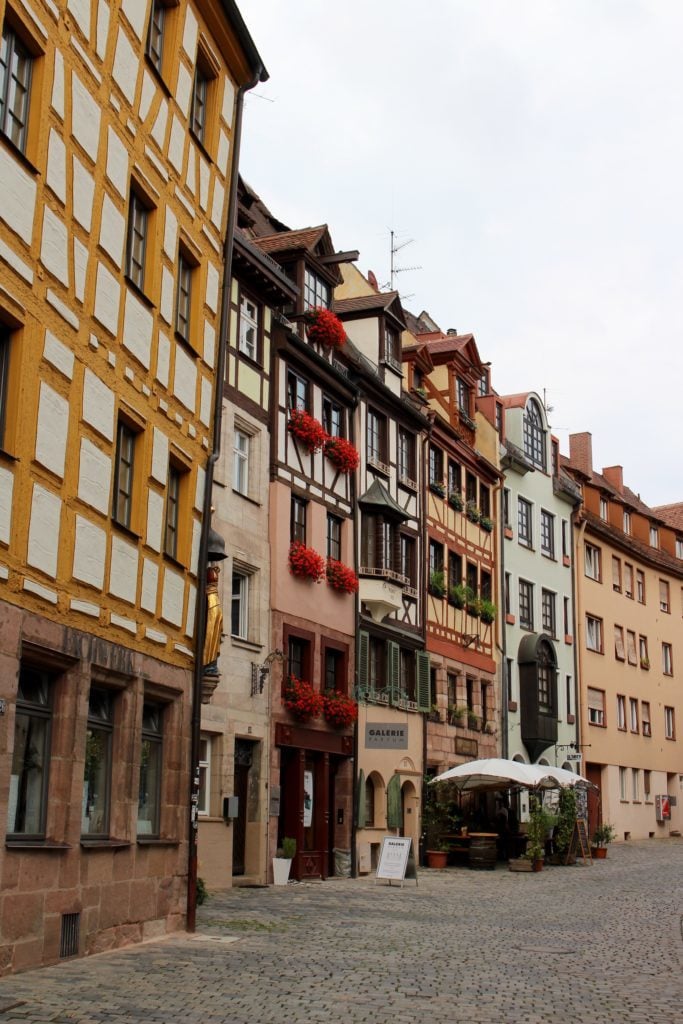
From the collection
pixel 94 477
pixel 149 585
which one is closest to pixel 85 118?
pixel 94 477

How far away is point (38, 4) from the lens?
11.7 m

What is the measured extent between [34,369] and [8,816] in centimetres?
379

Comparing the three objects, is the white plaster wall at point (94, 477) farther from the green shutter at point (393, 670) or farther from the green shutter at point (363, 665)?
the green shutter at point (393, 670)

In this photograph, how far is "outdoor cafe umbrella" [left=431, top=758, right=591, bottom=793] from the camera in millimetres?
30359

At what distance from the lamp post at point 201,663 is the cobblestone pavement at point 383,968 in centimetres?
73

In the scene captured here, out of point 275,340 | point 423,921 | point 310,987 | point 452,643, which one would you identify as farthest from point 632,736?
point 310,987

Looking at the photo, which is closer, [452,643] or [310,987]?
[310,987]

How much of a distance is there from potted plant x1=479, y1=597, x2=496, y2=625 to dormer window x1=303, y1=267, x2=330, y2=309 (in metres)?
11.5

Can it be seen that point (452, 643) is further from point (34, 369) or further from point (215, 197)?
point (34, 369)

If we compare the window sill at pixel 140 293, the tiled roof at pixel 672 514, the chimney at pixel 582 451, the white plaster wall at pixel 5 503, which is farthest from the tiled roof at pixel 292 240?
the tiled roof at pixel 672 514

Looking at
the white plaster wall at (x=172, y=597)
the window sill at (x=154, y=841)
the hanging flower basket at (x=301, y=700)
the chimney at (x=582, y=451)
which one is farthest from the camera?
the chimney at (x=582, y=451)

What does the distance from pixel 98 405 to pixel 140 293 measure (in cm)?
190

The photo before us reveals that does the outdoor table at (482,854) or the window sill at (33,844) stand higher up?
the window sill at (33,844)

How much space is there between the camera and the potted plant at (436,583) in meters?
33.5
